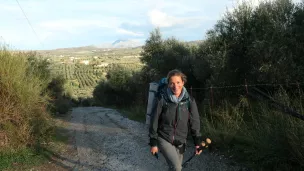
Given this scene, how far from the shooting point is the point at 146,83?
22438 mm

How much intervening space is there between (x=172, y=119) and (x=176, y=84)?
0.51 m

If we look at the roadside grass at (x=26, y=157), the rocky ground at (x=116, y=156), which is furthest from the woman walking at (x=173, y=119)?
the roadside grass at (x=26, y=157)

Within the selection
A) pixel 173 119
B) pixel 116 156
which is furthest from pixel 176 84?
pixel 116 156

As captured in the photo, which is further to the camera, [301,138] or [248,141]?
Result: [248,141]

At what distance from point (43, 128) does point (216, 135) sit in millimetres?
5793

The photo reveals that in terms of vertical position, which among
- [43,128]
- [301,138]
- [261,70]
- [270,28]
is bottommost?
[43,128]

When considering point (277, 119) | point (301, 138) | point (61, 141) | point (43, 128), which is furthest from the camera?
point (61, 141)

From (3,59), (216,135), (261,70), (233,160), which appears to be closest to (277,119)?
(233,160)

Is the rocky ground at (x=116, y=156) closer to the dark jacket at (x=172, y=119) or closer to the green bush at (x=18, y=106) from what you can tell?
the green bush at (x=18, y=106)

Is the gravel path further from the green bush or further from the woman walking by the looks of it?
the woman walking

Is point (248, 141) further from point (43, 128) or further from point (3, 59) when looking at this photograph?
point (3, 59)

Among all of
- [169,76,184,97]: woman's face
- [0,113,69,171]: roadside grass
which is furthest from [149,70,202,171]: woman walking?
[0,113,69,171]: roadside grass

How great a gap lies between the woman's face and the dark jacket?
129 millimetres

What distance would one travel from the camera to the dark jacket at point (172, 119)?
4.64m
